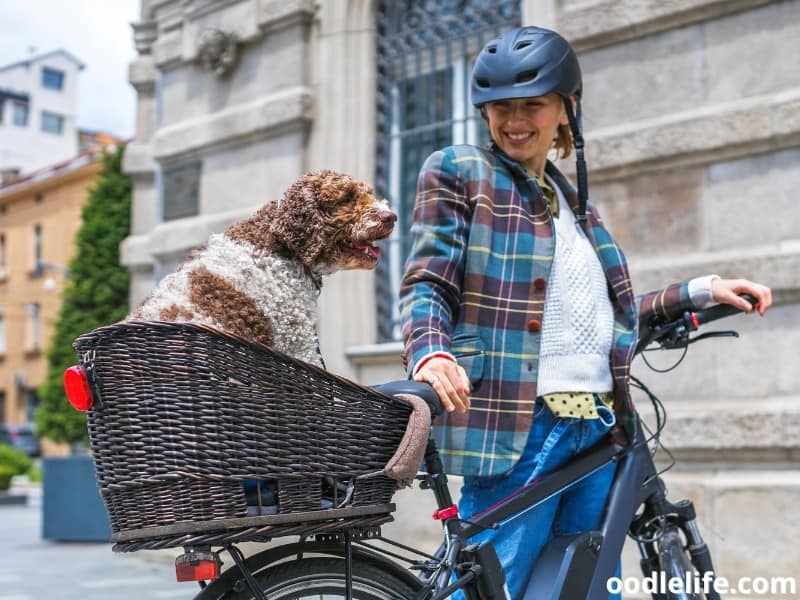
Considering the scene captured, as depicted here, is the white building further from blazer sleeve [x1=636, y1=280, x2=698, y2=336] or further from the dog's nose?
the dog's nose

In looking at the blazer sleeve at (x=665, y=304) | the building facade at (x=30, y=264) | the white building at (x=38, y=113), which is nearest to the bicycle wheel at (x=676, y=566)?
the blazer sleeve at (x=665, y=304)

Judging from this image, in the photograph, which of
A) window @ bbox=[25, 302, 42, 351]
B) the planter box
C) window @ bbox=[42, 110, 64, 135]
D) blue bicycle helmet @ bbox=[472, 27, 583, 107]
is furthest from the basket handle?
window @ bbox=[42, 110, 64, 135]

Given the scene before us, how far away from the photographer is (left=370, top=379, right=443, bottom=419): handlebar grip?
2.13 m

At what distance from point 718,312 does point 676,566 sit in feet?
2.20

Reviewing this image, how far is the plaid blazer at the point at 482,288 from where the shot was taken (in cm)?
259

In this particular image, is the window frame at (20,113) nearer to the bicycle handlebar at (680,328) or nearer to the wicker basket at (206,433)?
the bicycle handlebar at (680,328)

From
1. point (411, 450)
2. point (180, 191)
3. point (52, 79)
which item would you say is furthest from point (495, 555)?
point (52, 79)

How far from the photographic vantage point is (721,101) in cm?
515

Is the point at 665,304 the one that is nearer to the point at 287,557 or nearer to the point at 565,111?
the point at 565,111

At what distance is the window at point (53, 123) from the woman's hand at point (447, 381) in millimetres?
52373

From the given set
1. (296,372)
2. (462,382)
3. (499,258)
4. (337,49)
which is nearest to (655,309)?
(499,258)

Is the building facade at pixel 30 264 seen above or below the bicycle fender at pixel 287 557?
above

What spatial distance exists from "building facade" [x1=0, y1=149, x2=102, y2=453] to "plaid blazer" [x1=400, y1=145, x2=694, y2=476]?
1574 inches

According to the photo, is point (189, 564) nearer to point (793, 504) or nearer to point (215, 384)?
point (215, 384)
